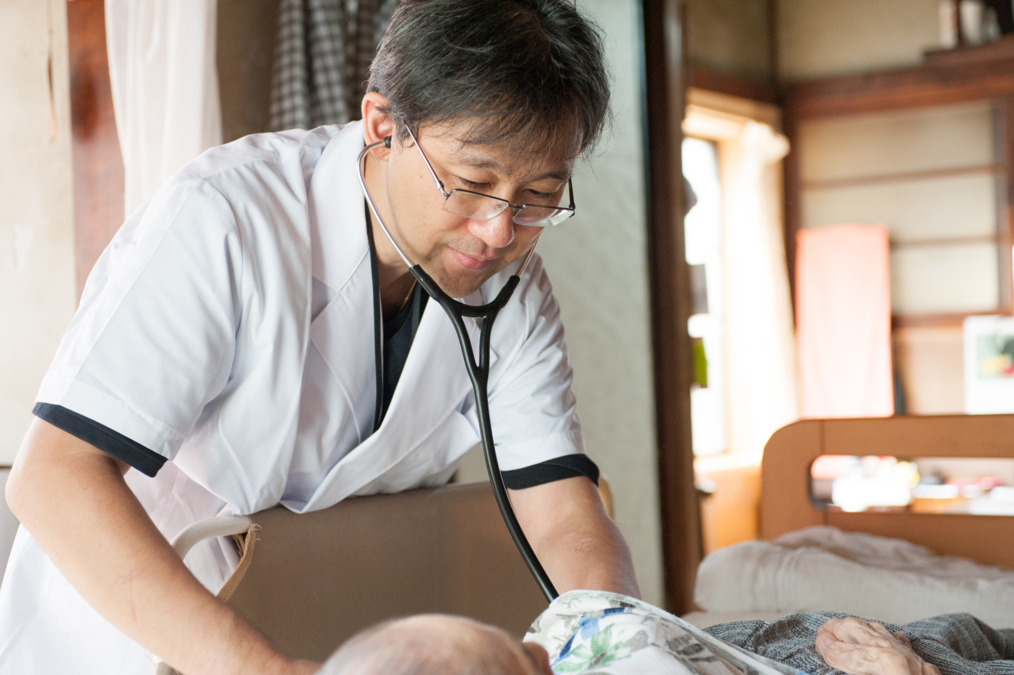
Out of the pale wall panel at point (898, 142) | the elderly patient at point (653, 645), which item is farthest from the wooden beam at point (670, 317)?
the elderly patient at point (653, 645)

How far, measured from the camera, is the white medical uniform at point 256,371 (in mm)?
834

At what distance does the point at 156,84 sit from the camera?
171 cm

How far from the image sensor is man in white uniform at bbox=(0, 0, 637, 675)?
2.59 feet

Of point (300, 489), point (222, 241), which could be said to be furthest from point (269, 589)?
point (222, 241)

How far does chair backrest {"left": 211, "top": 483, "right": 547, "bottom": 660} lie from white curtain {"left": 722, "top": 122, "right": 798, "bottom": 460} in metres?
2.55

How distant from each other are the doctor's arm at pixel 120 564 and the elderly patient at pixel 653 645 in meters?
0.22

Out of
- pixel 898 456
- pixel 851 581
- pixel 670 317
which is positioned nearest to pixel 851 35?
pixel 670 317

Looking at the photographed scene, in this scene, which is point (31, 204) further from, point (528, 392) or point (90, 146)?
point (528, 392)

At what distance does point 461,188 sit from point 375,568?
18.0 inches

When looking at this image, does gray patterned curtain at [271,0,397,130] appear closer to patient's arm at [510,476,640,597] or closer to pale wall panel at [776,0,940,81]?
patient's arm at [510,476,640,597]

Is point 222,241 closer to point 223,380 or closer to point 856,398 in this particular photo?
point 223,380

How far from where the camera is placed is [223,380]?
91 cm

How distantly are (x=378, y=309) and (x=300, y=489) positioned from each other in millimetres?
219

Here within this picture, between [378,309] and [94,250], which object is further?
[94,250]
